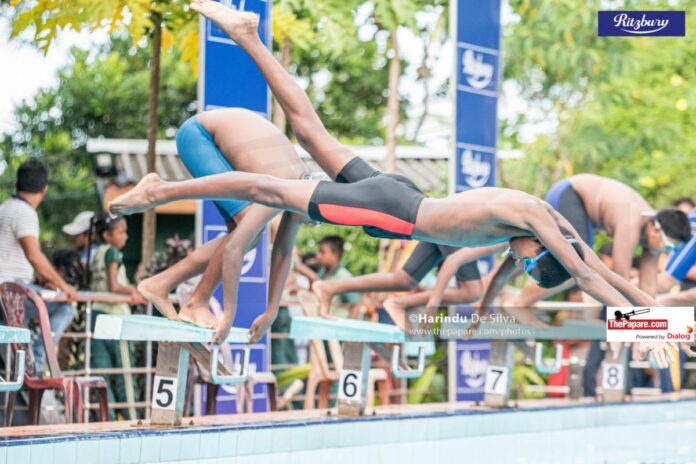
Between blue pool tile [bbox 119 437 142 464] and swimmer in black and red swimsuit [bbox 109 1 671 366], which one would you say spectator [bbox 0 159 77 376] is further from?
swimmer in black and red swimsuit [bbox 109 1 671 366]

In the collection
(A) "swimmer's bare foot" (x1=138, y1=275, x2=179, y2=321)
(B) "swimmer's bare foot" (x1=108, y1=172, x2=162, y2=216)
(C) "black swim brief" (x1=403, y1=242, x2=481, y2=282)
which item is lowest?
(A) "swimmer's bare foot" (x1=138, y1=275, x2=179, y2=321)

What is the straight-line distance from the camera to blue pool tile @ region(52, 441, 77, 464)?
4.46m

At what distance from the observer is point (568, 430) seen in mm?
7445

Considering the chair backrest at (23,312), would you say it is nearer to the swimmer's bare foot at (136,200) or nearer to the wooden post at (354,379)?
the swimmer's bare foot at (136,200)

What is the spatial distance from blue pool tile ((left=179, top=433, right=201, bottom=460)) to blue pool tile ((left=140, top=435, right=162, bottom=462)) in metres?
0.14

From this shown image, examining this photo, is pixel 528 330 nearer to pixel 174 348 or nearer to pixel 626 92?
pixel 174 348

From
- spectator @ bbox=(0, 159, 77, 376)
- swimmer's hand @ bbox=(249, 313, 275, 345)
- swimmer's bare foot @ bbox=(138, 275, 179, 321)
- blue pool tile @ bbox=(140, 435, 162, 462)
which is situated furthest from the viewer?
spectator @ bbox=(0, 159, 77, 376)

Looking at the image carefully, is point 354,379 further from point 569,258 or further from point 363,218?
point 569,258

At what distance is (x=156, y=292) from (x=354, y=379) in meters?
1.59

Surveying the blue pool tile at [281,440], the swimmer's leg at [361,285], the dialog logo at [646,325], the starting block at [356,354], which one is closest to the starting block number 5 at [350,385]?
the starting block at [356,354]

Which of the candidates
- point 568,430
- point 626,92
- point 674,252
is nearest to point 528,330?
point 568,430

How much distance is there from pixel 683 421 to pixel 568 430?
48.3 inches

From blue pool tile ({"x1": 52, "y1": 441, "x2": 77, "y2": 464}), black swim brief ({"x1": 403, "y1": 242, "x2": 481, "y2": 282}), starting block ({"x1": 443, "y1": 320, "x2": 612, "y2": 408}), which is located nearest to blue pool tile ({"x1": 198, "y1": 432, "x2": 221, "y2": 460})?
blue pool tile ({"x1": 52, "y1": 441, "x2": 77, "y2": 464})

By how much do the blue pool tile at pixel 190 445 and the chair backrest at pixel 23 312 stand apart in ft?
2.43
